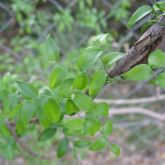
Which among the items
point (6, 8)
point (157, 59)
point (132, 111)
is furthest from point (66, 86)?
point (6, 8)

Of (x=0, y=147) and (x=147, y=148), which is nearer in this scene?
(x=0, y=147)

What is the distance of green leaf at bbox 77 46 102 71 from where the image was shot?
19.4 inches

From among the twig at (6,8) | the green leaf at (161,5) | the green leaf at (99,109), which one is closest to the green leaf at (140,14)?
the green leaf at (161,5)

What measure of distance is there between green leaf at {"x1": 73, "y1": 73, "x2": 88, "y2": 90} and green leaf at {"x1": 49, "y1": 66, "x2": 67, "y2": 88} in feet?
0.06

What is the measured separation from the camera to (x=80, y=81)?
50 cm

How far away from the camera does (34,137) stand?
1.62 m

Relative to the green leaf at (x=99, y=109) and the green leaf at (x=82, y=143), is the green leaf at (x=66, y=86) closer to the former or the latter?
the green leaf at (x=99, y=109)

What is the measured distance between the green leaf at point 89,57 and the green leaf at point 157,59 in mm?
63

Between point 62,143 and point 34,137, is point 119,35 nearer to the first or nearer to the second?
point 34,137

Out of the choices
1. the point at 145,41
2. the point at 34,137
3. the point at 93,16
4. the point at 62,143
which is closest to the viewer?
the point at 145,41

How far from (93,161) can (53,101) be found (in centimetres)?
203

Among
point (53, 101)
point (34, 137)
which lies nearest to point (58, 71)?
point (53, 101)

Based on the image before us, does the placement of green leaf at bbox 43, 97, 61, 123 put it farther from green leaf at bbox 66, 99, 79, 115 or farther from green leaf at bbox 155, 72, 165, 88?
green leaf at bbox 155, 72, 165, 88

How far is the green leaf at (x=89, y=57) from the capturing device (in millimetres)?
492
